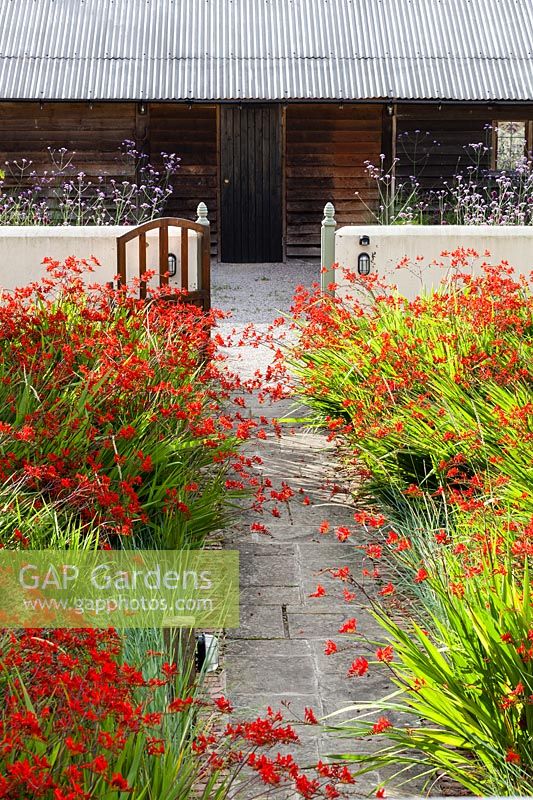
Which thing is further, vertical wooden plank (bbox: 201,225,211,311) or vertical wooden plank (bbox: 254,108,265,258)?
vertical wooden plank (bbox: 254,108,265,258)

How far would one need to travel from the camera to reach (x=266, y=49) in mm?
18062

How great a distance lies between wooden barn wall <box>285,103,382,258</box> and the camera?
1748 centimetres

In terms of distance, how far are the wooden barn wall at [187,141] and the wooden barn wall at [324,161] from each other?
1.14 m

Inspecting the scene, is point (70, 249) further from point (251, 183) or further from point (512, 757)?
point (512, 757)

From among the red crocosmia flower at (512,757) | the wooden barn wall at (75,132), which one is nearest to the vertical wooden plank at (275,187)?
the wooden barn wall at (75,132)

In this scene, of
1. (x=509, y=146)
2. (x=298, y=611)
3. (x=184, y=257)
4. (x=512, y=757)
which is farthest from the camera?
(x=509, y=146)

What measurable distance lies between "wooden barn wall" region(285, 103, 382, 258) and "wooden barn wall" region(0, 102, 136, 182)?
2431 millimetres

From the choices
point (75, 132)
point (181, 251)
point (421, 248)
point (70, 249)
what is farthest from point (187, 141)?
point (181, 251)

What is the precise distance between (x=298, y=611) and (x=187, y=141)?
13237 mm

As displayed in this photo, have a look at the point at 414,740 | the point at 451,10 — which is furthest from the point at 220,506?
the point at 451,10

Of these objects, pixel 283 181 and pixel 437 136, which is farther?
pixel 437 136

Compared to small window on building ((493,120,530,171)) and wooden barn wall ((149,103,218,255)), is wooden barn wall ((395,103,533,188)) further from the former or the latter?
wooden barn wall ((149,103,218,255))

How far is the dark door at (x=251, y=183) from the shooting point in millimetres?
17531

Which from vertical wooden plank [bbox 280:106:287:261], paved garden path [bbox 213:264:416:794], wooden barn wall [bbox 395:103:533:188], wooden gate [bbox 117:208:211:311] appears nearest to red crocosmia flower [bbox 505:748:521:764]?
paved garden path [bbox 213:264:416:794]
